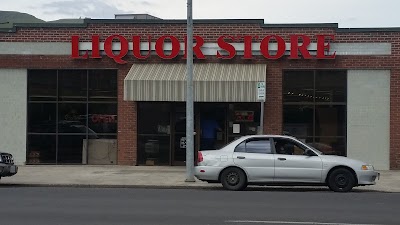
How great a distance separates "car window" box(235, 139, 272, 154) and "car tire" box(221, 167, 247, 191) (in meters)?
0.56

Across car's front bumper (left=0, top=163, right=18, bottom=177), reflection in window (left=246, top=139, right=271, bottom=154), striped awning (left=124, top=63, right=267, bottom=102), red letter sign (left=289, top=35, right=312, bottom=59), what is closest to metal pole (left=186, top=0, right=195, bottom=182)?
reflection in window (left=246, top=139, right=271, bottom=154)

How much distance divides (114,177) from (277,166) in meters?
5.41

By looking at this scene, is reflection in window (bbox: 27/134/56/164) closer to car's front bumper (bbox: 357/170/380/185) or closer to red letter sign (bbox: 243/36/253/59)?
red letter sign (bbox: 243/36/253/59)

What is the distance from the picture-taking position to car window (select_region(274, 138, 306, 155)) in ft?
49.2

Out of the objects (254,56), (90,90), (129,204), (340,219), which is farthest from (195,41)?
(340,219)

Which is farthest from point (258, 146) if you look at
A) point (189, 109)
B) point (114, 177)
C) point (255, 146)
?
point (114, 177)

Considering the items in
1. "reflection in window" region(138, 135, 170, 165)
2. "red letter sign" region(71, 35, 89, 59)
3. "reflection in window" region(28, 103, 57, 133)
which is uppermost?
"red letter sign" region(71, 35, 89, 59)

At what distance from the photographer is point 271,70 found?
20938mm

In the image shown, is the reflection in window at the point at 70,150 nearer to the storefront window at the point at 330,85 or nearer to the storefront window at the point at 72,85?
the storefront window at the point at 72,85

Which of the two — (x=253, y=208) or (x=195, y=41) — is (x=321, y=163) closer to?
(x=253, y=208)

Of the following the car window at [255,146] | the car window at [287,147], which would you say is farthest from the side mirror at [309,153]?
the car window at [255,146]

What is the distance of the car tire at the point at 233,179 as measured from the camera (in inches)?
589

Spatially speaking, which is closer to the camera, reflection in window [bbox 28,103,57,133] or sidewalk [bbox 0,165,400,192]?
sidewalk [bbox 0,165,400,192]

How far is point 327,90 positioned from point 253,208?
33.8 feet
